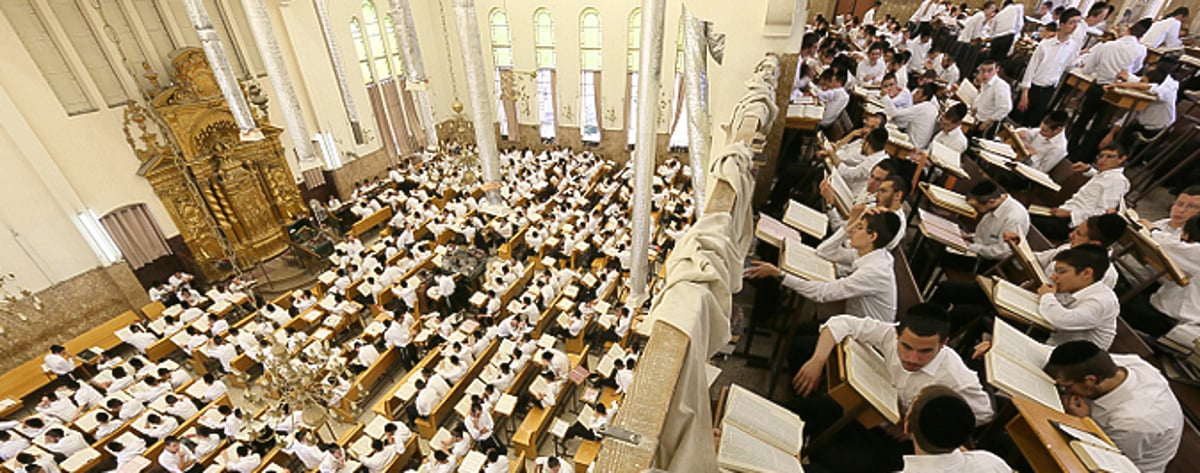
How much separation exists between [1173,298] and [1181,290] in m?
0.09

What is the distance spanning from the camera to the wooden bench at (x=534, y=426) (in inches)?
297

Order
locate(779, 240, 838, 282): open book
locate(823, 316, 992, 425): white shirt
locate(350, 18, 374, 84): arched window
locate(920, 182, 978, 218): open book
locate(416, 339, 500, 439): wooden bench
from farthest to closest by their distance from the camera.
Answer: locate(350, 18, 374, 84): arched window
locate(416, 339, 500, 439): wooden bench
locate(920, 182, 978, 218): open book
locate(779, 240, 838, 282): open book
locate(823, 316, 992, 425): white shirt

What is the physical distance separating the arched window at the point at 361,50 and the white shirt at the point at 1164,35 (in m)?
19.1

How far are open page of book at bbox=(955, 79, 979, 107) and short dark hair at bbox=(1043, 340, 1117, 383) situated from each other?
6.46 m

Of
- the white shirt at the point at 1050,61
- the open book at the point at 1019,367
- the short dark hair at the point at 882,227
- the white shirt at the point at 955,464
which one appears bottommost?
the white shirt at the point at 955,464

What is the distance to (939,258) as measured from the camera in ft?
16.2

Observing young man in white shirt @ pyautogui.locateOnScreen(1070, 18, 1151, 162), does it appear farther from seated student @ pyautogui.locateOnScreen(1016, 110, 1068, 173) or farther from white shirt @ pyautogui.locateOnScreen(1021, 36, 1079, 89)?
seated student @ pyautogui.locateOnScreen(1016, 110, 1068, 173)

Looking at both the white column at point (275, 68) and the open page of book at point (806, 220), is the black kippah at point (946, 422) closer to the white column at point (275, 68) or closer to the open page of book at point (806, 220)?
the open page of book at point (806, 220)

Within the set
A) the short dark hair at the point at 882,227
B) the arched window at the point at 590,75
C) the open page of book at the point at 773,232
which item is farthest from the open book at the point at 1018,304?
→ the arched window at the point at 590,75

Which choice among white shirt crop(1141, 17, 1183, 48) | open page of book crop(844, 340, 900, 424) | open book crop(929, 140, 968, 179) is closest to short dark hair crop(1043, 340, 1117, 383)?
open page of book crop(844, 340, 900, 424)

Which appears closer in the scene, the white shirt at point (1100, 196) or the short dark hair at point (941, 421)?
the short dark hair at point (941, 421)

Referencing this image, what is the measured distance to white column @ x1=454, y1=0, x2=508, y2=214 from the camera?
984 cm

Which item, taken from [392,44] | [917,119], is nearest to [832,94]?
[917,119]

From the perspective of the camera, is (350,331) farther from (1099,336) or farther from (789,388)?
(1099,336)
